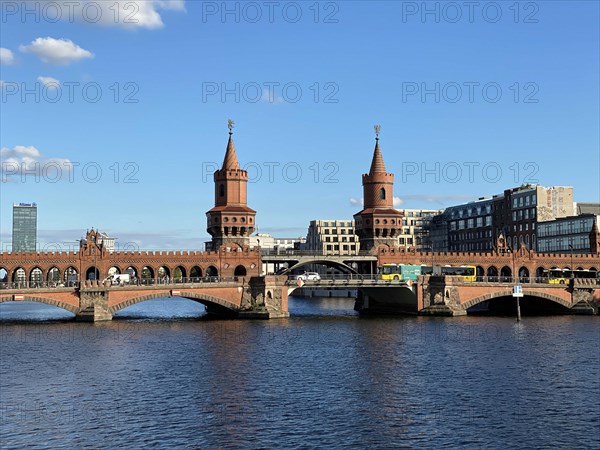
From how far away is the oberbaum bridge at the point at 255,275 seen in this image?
346ft

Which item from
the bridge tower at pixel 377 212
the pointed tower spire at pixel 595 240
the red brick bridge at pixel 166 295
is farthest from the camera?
the pointed tower spire at pixel 595 240

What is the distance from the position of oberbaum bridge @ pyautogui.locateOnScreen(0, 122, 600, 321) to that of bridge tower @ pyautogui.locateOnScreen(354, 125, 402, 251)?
20 centimetres

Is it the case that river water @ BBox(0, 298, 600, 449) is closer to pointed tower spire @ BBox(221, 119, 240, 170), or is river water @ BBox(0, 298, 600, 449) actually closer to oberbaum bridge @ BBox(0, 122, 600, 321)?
oberbaum bridge @ BBox(0, 122, 600, 321)

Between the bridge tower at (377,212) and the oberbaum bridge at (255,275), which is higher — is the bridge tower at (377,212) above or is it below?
above

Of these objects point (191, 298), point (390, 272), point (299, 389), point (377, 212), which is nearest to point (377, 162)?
point (377, 212)

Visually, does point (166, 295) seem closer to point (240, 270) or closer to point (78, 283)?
point (78, 283)

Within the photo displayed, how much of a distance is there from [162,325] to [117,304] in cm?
690

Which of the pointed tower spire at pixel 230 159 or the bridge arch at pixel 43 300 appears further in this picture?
the pointed tower spire at pixel 230 159

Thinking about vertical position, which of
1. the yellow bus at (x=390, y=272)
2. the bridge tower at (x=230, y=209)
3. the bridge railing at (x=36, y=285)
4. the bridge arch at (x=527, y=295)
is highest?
the bridge tower at (x=230, y=209)

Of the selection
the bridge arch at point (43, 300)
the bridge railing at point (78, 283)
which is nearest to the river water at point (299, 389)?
the bridge arch at point (43, 300)

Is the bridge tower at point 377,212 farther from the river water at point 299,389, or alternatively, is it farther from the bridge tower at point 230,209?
the river water at point 299,389

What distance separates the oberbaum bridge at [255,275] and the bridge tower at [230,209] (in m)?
0.19

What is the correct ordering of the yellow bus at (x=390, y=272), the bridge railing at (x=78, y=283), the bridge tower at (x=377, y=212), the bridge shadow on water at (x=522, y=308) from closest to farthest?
1. the bridge railing at (x=78, y=283)
2. the yellow bus at (x=390, y=272)
3. the bridge shadow on water at (x=522, y=308)
4. the bridge tower at (x=377, y=212)

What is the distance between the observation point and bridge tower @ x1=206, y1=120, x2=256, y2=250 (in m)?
142
